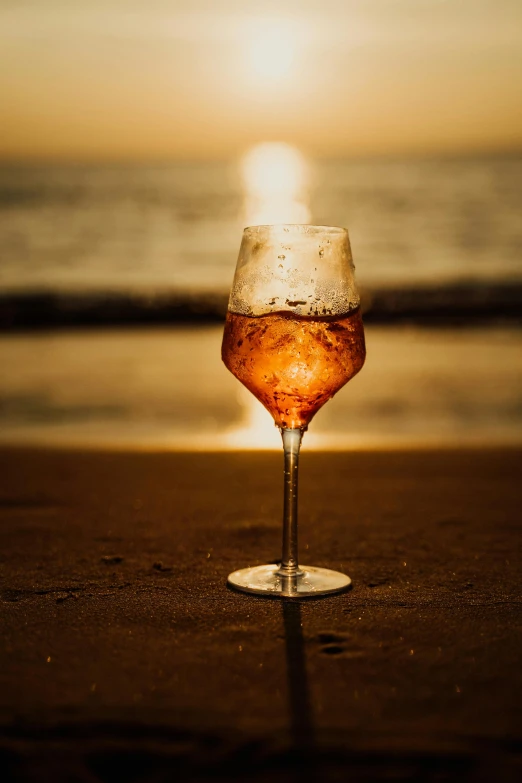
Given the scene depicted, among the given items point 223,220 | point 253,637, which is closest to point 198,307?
point 253,637

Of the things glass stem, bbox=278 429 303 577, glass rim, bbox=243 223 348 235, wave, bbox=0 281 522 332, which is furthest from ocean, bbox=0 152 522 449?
glass rim, bbox=243 223 348 235

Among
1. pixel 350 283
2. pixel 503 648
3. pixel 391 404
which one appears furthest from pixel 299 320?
pixel 391 404

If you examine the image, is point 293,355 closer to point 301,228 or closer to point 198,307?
point 301,228

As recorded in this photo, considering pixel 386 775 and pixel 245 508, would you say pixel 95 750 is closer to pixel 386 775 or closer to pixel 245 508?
pixel 386 775

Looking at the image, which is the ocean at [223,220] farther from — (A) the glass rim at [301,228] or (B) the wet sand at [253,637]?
(A) the glass rim at [301,228]

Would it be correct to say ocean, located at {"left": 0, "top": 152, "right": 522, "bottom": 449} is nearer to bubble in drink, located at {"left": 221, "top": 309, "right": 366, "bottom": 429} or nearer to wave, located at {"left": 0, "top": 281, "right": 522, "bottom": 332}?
wave, located at {"left": 0, "top": 281, "right": 522, "bottom": 332}

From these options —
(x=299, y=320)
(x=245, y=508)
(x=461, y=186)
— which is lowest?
(x=245, y=508)
